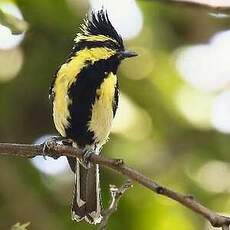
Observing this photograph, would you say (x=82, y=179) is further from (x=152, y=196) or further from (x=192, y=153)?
(x=192, y=153)

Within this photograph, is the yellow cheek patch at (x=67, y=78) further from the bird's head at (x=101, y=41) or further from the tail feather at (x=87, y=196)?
the tail feather at (x=87, y=196)

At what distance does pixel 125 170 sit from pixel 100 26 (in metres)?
1.44

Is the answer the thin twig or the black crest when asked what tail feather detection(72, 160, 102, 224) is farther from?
the thin twig

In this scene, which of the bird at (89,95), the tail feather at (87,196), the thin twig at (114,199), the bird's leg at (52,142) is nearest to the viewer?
the thin twig at (114,199)

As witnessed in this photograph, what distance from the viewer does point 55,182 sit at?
15.9ft

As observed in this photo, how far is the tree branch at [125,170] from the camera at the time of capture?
6.32 feet

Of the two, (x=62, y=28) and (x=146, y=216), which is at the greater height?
(x=62, y=28)

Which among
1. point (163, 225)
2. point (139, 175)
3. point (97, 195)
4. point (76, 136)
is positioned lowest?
point (163, 225)

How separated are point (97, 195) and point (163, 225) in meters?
1.15

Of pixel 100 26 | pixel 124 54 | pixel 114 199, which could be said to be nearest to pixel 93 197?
pixel 124 54

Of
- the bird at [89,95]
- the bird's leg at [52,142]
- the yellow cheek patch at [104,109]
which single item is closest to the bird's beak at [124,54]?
the bird at [89,95]

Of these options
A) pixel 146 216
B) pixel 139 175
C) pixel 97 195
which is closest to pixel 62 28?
pixel 146 216

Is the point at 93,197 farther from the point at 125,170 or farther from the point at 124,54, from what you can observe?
the point at 125,170

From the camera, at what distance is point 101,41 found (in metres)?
3.58
